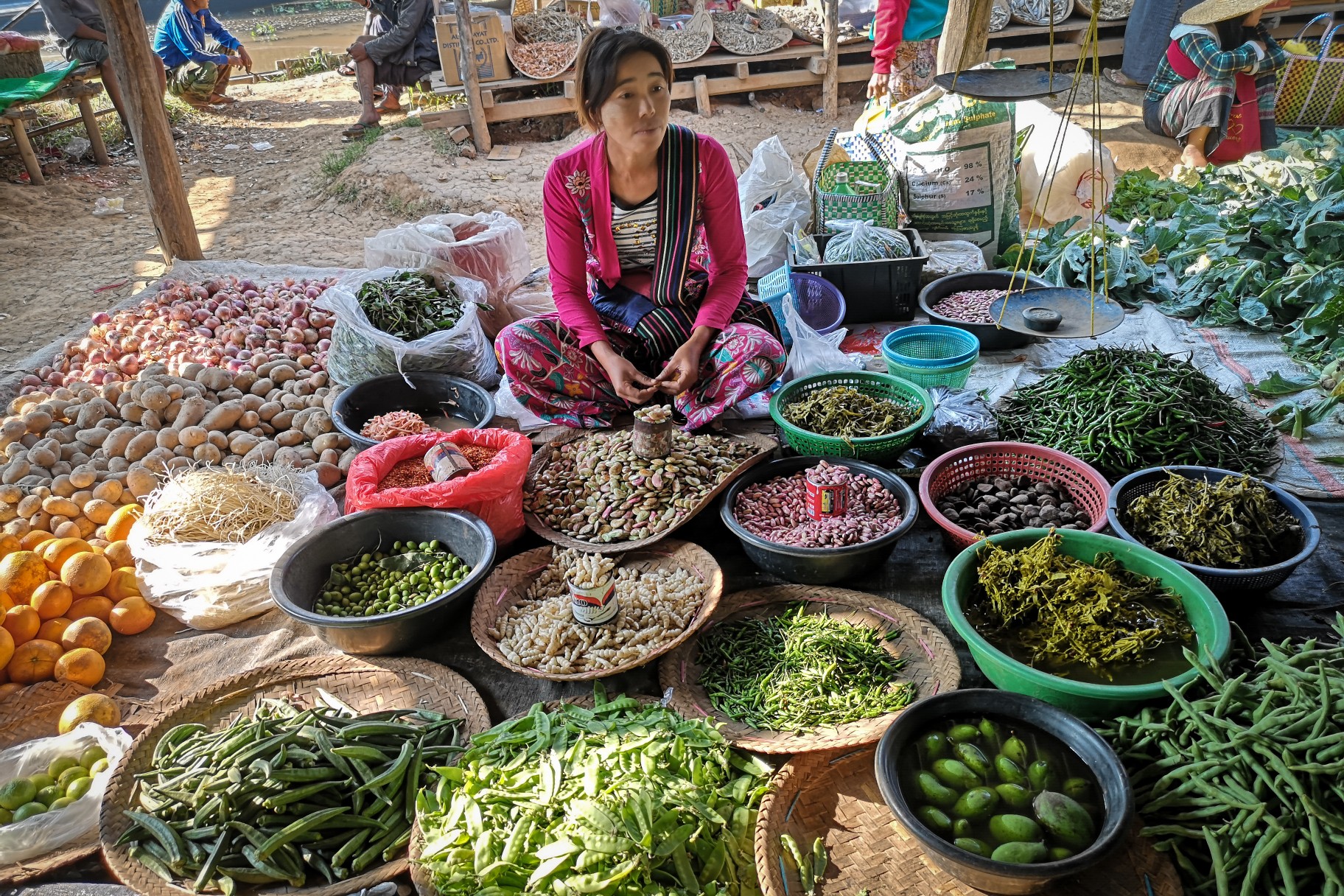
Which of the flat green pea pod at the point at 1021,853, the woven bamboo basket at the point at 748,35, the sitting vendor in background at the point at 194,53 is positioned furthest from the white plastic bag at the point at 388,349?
the sitting vendor in background at the point at 194,53

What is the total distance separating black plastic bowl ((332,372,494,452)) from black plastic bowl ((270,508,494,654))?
0.80 meters

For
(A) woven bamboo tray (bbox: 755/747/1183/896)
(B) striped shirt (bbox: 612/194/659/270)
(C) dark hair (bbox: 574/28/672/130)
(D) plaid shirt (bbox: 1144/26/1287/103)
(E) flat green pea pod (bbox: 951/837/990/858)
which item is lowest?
(A) woven bamboo tray (bbox: 755/747/1183/896)

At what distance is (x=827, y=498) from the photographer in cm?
243

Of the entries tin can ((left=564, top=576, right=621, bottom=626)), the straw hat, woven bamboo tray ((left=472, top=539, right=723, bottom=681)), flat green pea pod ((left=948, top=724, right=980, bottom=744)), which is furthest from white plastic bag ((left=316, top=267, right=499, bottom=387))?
the straw hat

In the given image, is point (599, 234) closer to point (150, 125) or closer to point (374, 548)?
point (374, 548)

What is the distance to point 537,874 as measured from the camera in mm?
1464

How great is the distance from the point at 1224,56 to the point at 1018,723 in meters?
6.38

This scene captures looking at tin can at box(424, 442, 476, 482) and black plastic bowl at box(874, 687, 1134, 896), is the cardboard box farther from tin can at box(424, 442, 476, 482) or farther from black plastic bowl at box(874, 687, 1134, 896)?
black plastic bowl at box(874, 687, 1134, 896)

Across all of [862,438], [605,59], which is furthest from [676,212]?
[862,438]

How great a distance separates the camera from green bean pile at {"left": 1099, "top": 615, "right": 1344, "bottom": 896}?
1436 mm

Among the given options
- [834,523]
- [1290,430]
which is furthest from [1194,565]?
[1290,430]

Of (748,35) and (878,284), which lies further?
(748,35)

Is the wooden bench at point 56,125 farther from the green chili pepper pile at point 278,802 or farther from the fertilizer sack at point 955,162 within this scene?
the green chili pepper pile at point 278,802

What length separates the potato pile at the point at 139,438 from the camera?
2809 millimetres
